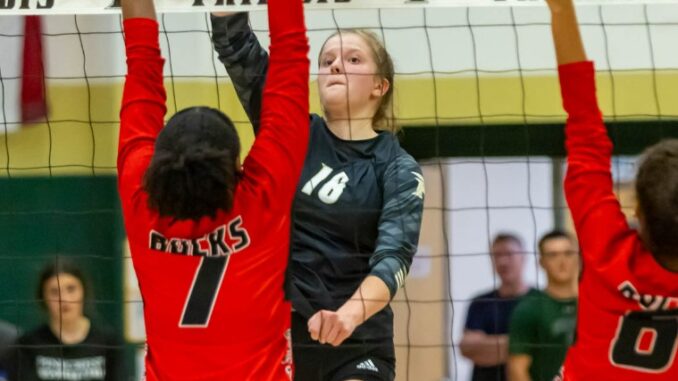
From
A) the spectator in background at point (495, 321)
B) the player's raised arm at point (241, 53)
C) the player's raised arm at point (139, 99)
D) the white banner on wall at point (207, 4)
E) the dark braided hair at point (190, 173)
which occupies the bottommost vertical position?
the spectator in background at point (495, 321)

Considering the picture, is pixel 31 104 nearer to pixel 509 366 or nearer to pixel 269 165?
pixel 509 366

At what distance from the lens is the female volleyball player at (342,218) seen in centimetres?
346

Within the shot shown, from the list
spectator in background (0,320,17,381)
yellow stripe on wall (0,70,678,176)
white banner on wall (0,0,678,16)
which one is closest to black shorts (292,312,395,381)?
white banner on wall (0,0,678,16)

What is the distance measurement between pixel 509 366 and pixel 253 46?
7.05ft

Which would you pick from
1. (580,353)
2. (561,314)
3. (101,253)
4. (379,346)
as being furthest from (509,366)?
(580,353)

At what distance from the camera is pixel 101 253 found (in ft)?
19.8

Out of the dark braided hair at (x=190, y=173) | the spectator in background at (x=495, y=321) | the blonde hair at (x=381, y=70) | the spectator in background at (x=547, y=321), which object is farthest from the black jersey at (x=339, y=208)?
the spectator in background at (x=495, y=321)

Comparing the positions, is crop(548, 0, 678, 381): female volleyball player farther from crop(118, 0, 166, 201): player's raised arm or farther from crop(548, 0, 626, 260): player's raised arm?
→ crop(118, 0, 166, 201): player's raised arm

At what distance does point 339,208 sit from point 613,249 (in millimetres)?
1185

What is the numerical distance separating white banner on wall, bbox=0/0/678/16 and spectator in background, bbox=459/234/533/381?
75.4 inches

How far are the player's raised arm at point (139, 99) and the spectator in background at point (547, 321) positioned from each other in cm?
260

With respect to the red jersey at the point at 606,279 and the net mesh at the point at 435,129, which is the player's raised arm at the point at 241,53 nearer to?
the red jersey at the point at 606,279

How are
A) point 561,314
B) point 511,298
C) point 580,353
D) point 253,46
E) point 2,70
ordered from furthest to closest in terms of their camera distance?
point 2,70 < point 511,298 < point 561,314 < point 253,46 < point 580,353

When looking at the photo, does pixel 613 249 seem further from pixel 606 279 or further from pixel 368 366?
pixel 368 366
